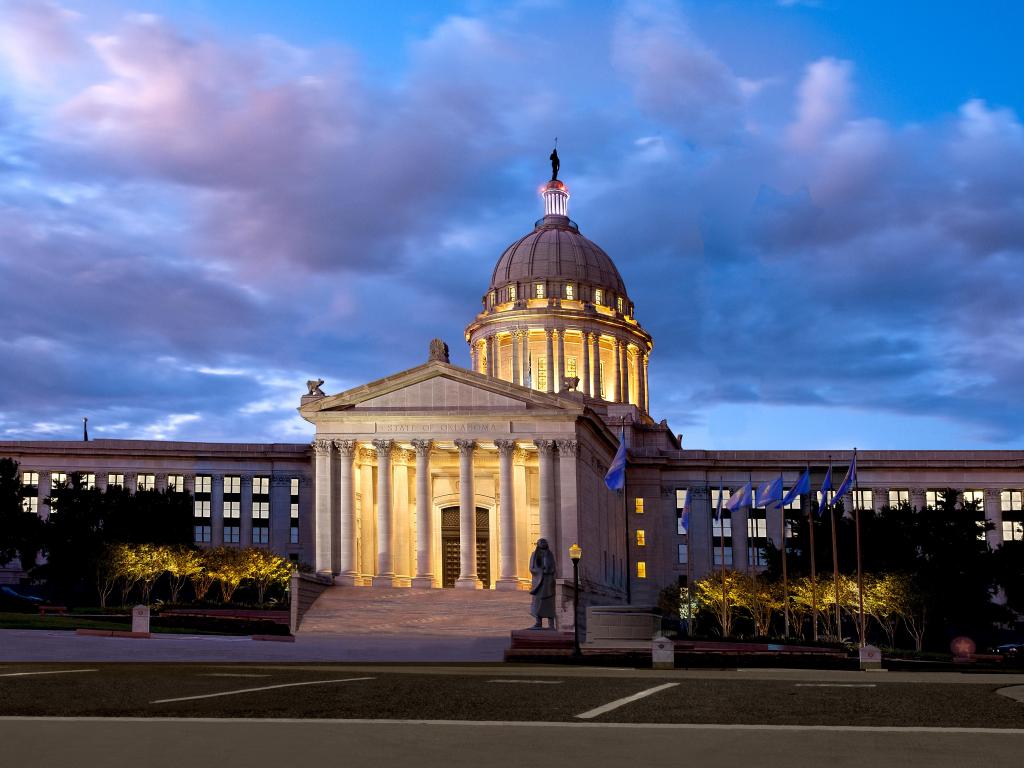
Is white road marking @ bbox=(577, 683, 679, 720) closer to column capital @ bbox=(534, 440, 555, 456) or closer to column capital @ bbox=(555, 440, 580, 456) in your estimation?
column capital @ bbox=(555, 440, 580, 456)

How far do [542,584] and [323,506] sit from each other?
2836 cm

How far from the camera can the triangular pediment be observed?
92.8m

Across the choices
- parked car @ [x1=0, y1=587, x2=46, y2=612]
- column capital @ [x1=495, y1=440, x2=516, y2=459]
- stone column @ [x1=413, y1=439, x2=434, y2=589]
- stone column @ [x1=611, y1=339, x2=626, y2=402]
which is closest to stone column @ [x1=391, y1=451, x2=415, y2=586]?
stone column @ [x1=413, y1=439, x2=434, y2=589]

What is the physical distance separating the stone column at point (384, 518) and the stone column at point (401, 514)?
108 inches

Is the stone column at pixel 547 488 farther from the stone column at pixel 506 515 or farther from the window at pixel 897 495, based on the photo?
the window at pixel 897 495

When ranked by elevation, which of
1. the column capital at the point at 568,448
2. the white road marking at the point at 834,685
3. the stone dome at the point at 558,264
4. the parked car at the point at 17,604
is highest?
the stone dome at the point at 558,264

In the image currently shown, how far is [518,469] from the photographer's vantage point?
96562mm

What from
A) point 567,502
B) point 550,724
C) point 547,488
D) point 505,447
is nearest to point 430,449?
point 505,447

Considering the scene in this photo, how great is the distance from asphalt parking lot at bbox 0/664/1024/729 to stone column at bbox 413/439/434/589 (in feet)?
196

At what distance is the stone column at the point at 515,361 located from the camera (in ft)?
432

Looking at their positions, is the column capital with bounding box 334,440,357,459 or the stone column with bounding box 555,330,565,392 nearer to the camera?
the column capital with bounding box 334,440,357,459

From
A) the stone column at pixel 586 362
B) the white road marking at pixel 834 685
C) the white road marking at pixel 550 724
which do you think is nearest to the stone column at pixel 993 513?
the stone column at pixel 586 362

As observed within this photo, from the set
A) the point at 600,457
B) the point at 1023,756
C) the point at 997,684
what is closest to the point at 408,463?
the point at 600,457

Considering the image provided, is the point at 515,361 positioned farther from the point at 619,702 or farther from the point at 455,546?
the point at 619,702
